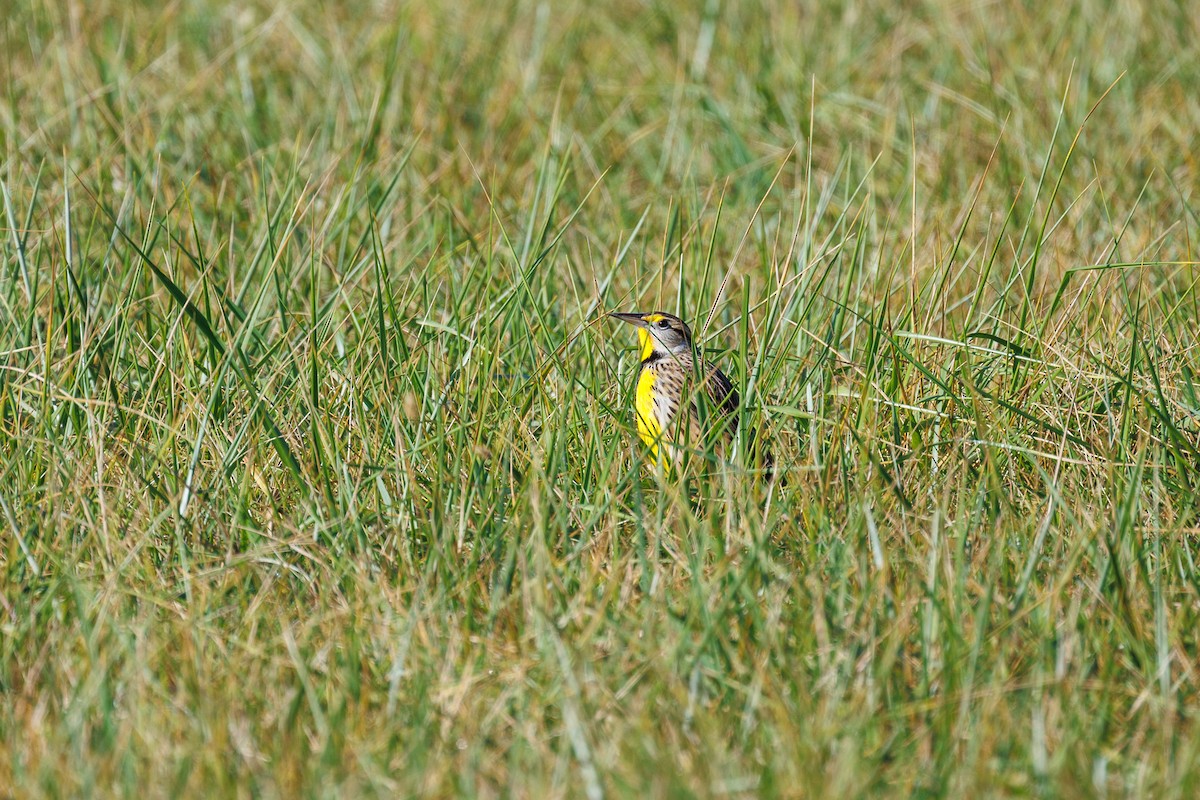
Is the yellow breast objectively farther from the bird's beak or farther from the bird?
the bird's beak

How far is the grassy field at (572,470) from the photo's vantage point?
8.18 feet

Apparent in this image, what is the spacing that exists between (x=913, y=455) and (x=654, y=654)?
101 cm

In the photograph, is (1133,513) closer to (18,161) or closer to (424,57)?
(18,161)

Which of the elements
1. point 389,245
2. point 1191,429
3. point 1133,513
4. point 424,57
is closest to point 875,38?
point 424,57

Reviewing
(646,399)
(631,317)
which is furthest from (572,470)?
(631,317)

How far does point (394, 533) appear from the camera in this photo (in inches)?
122

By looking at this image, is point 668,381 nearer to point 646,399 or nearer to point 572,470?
point 646,399

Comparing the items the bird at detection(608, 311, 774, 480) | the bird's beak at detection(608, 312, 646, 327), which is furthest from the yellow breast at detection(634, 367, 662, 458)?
the bird's beak at detection(608, 312, 646, 327)

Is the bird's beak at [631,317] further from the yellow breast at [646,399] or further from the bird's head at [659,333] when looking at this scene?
the yellow breast at [646,399]

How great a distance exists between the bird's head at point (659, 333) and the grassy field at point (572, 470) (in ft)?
0.24

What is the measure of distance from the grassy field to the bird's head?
2.8 inches

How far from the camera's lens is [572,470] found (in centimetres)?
348

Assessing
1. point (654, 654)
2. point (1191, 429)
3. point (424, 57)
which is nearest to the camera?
point (654, 654)

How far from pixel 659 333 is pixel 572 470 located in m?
0.61
